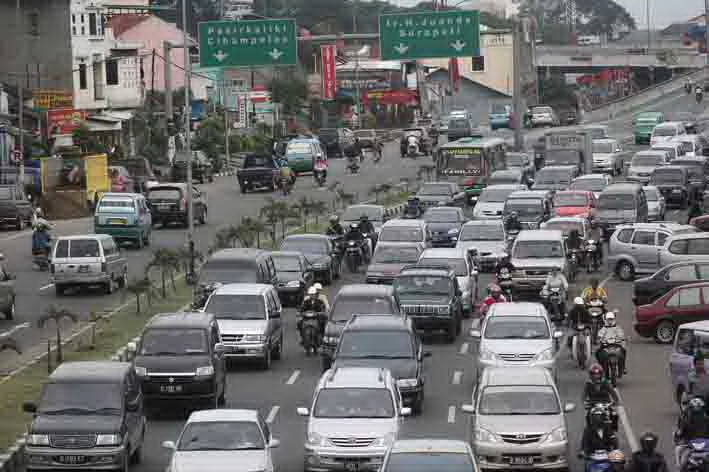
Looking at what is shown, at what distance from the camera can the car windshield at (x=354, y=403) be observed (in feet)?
75.3

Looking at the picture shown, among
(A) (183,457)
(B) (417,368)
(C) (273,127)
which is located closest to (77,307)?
(B) (417,368)

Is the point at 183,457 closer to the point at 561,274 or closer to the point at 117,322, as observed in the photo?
the point at 117,322

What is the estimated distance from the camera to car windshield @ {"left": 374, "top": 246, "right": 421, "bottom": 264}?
42.8 m

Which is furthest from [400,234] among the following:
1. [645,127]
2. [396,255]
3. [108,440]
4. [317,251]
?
[645,127]

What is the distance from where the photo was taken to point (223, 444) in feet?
69.3

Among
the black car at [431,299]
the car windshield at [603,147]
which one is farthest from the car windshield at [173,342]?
the car windshield at [603,147]

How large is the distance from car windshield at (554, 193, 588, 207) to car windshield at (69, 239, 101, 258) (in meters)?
17.6

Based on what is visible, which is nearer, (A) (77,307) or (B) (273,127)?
(A) (77,307)

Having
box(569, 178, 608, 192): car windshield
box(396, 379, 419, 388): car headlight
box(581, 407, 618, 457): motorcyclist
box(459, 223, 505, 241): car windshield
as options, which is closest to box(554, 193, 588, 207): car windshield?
box(569, 178, 608, 192): car windshield

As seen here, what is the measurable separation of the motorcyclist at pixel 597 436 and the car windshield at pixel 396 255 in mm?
20886

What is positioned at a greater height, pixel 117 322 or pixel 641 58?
pixel 641 58

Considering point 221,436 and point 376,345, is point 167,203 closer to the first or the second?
point 376,345

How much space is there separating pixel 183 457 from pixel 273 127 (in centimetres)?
8747

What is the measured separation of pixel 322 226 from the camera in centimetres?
5825
